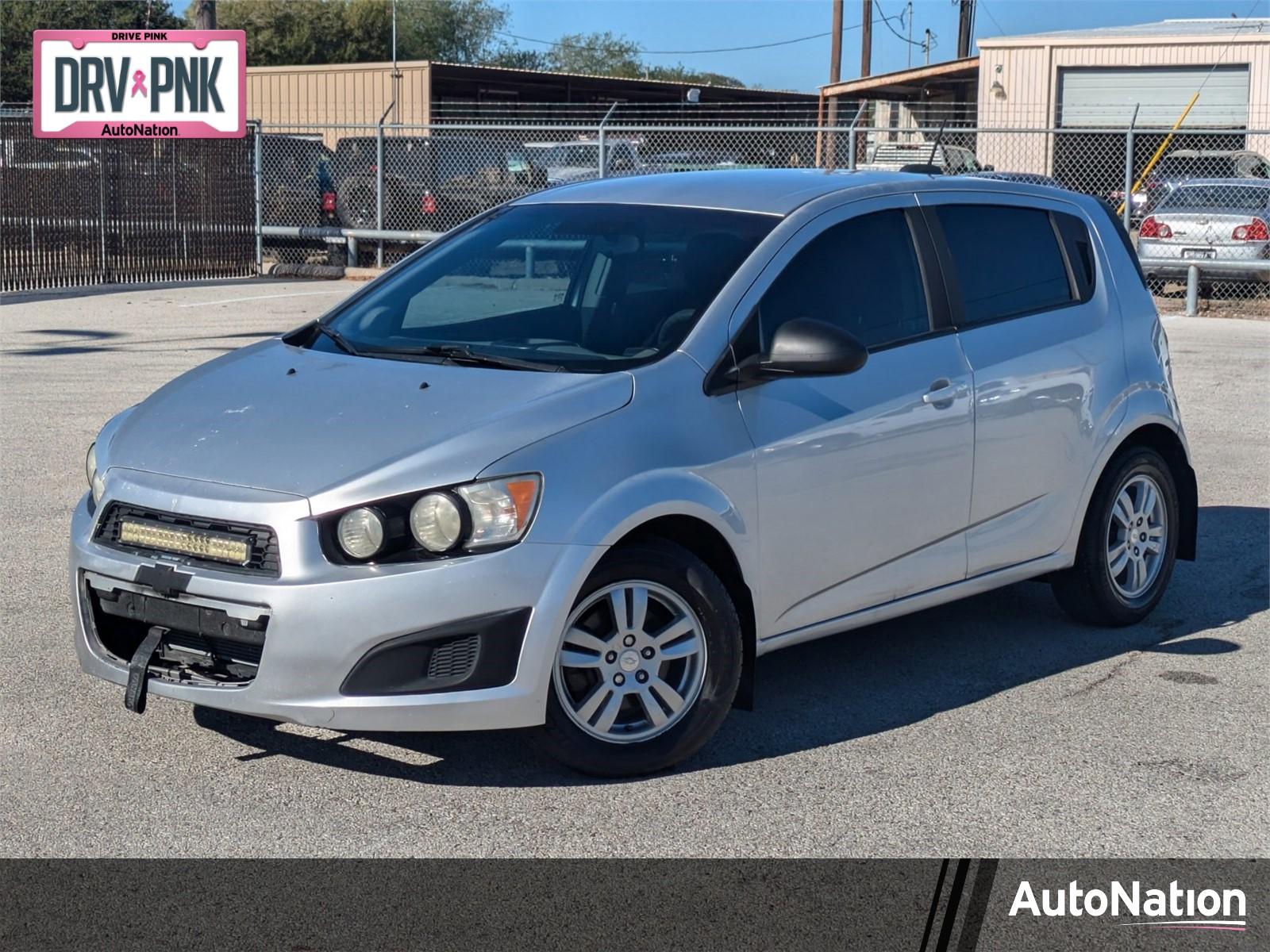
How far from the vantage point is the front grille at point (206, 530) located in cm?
425

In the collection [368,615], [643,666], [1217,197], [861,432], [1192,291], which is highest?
[1217,197]

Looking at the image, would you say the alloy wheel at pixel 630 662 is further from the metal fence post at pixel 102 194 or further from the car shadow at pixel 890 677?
the metal fence post at pixel 102 194

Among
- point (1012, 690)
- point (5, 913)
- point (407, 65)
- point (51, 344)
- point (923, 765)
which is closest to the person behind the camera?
point (5, 913)

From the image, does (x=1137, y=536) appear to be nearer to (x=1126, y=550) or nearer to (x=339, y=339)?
(x=1126, y=550)

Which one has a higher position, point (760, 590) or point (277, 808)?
point (760, 590)

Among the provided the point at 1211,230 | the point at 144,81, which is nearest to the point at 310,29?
the point at 144,81

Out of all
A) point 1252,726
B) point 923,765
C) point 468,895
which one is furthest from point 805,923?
point 1252,726

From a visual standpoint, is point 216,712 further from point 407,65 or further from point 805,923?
point 407,65

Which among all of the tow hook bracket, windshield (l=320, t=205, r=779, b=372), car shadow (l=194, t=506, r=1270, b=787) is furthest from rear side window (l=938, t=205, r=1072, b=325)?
the tow hook bracket

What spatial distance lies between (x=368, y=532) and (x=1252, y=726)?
9.73 ft

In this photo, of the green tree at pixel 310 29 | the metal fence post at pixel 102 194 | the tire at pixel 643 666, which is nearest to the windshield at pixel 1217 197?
the metal fence post at pixel 102 194

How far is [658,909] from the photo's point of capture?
3.80m

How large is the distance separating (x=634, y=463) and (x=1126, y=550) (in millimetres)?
2679

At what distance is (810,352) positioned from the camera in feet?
15.8
